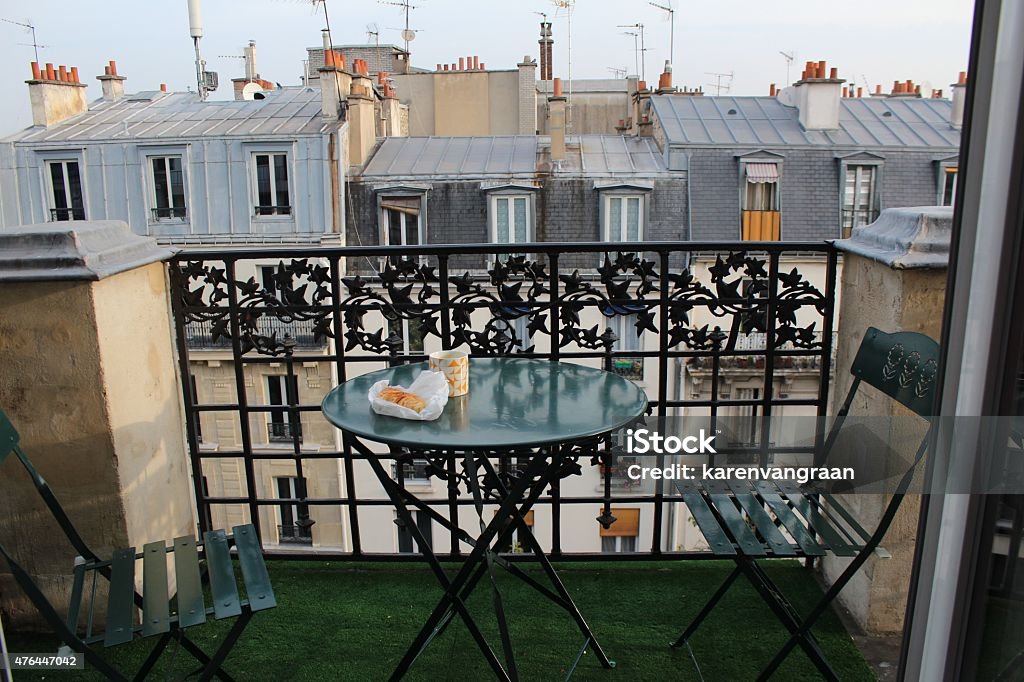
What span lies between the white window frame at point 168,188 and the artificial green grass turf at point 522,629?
15.1 metres

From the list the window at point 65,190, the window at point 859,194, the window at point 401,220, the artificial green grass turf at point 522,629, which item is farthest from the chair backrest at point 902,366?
the window at point 65,190

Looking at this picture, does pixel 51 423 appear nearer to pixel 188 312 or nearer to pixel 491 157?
pixel 188 312

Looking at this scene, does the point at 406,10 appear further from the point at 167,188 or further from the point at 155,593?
the point at 155,593

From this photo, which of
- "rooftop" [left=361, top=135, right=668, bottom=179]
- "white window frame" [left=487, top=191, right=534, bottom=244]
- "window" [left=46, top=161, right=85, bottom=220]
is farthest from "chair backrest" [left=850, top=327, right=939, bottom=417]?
"window" [left=46, top=161, right=85, bottom=220]

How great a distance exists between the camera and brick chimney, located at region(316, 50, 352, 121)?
15.6 metres

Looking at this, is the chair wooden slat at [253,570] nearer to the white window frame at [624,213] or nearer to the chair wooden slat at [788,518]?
the chair wooden slat at [788,518]

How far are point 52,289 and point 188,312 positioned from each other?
1.70 ft

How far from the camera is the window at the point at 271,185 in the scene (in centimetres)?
1591

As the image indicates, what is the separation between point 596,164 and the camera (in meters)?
16.3

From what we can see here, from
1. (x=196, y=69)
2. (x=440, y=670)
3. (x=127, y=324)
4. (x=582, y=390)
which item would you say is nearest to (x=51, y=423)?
(x=127, y=324)

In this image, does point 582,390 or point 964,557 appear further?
point 582,390

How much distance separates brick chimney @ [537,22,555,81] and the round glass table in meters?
24.0

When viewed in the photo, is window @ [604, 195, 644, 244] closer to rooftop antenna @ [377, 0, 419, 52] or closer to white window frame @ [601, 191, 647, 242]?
white window frame @ [601, 191, 647, 242]

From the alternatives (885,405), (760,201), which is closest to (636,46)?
(760,201)
